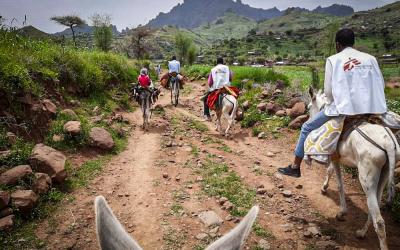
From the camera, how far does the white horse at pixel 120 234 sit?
1.23 meters

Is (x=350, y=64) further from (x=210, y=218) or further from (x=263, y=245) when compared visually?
(x=210, y=218)

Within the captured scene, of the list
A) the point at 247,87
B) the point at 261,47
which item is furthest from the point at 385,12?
the point at 247,87

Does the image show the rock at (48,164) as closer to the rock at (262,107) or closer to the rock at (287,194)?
the rock at (287,194)

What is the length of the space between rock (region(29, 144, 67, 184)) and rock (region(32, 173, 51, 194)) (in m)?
0.19

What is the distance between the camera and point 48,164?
5.53 meters

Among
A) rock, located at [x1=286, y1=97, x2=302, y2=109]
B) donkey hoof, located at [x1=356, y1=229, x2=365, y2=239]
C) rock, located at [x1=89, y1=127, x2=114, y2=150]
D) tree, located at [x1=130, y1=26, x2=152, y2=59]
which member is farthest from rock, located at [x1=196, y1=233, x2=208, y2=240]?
tree, located at [x1=130, y1=26, x2=152, y2=59]

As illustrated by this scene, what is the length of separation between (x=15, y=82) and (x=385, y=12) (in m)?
168

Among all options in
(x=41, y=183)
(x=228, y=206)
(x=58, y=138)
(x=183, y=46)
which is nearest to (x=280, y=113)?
(x=228, y=206)

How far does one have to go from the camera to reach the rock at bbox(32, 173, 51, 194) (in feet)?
16.6

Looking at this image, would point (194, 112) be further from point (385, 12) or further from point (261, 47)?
point (385, 12)

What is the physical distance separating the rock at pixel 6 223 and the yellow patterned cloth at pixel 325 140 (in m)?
4.41

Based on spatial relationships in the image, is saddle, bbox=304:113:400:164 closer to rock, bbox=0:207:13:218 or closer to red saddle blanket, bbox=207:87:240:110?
rock, bbox=0:207:13:218

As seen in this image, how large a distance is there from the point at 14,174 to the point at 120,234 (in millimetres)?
4576

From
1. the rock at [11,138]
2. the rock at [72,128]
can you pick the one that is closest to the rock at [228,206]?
the rock at [72,128]
